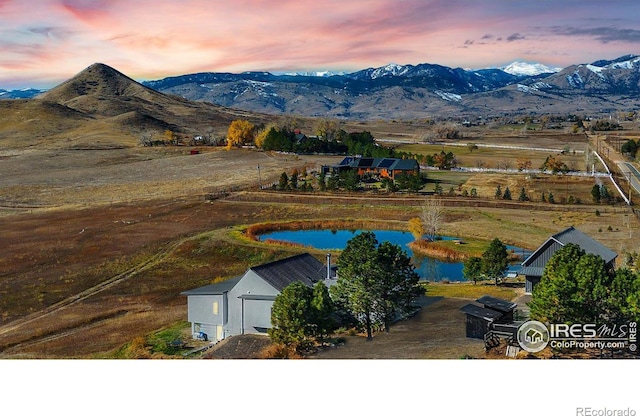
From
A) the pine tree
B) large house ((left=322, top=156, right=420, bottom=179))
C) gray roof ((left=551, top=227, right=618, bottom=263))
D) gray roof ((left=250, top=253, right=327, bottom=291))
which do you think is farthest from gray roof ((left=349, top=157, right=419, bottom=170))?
gray roof ((left=250, top=253, right=327, bottom=291))

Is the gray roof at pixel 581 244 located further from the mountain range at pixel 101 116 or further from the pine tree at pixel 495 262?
the mountain range at pixel 101 116

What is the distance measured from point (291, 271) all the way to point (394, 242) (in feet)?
39.2

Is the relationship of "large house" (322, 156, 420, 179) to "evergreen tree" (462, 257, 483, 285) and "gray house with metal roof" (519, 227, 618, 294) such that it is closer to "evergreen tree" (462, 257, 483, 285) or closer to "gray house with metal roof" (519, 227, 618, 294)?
"evergreen tree" (462, 257, 483, 285)

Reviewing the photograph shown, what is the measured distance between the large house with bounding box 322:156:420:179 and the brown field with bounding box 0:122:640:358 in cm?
489

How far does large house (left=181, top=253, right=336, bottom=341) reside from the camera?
58.4 feet

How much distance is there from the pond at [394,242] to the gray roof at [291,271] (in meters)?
7.90

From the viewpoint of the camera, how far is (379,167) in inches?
2048

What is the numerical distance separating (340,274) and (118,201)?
26.7 meters

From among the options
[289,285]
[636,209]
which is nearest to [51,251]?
[289,285]

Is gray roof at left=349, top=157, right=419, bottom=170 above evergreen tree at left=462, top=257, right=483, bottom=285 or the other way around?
above

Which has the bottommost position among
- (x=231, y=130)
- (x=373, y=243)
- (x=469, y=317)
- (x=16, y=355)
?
(x=16, y=355)

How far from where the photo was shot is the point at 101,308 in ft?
72.1

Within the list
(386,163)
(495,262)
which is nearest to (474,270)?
(495,262)
